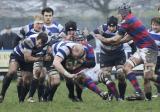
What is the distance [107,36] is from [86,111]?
12.3 feet

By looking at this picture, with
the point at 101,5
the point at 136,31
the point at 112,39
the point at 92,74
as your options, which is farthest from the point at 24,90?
the point at 101,5

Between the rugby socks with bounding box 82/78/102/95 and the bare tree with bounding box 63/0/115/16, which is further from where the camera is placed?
the bare tree with bounding box 63/0/115/16

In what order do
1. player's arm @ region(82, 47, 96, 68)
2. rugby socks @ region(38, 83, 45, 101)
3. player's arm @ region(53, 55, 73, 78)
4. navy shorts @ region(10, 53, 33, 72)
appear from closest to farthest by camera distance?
1. player's arm @ region(53, 55, 73, 78)
2. player's arm @ region(82, 47, 96, 68)
3. navy shorts @ region(10, 53, 33, 72)
4. rugby socks @ region(38, 83, 45, 101)

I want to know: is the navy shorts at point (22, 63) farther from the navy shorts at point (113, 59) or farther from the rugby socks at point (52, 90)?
the navy shorts at point (113, 59)

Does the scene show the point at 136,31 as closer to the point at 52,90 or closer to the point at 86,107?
the point at 86,107

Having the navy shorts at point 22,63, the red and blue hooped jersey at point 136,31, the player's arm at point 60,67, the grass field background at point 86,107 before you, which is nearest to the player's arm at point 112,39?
the red and blue hooped jersey at point 136,31

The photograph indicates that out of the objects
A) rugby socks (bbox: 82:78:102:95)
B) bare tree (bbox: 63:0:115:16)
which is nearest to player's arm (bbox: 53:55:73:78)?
rugby socks (bbox: 82:78:102:95)

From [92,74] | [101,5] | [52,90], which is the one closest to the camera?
[92,74]

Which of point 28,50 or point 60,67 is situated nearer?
point 60,67

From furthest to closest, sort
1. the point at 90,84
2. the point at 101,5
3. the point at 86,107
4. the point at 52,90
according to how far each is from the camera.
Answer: the point at 101,5 < the point at 52,90 < the point at 90,84 < the point at 86,107

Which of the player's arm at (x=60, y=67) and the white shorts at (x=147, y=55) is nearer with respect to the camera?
the player's arm at (x=60, y=67)

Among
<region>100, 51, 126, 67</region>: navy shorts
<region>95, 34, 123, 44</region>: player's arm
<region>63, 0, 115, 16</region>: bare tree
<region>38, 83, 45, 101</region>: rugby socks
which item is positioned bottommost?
<region>38, 83, 45, 101</region>: rugby socks

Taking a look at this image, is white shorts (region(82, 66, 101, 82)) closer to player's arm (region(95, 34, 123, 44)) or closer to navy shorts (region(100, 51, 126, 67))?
player's arm (region(95, 34, 123, 44))

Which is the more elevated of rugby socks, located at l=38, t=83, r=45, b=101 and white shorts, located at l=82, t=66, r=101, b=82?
white shorts, located at l=82, t=66, r=101, b=82
